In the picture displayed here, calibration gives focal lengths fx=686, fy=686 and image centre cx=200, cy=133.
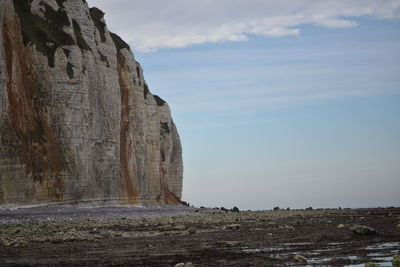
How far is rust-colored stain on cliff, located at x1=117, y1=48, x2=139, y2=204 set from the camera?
6338 cm

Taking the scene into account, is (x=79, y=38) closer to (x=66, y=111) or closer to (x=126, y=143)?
(x=66, y=111)

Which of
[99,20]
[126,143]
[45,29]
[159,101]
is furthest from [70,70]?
[159,101]

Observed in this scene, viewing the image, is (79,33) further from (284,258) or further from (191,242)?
(284,258)

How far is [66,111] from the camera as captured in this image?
52.6 m

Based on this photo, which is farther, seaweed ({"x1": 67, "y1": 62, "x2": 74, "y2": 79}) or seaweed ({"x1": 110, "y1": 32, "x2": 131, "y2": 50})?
seaweed ({"x1": 110, "y1": 32, "x2": 131, "y2": 50})

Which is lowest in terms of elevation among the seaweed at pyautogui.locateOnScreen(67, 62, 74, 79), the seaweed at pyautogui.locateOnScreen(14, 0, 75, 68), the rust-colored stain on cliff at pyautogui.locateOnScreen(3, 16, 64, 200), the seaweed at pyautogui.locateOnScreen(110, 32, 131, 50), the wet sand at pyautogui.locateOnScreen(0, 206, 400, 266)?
the wet sand at pyautogui.locateOnScreen(0, 206, 400, 266)

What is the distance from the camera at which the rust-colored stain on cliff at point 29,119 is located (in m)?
46.2

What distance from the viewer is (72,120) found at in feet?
174

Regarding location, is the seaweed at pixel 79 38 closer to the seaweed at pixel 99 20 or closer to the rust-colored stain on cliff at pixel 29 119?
the seaweed at pixel 99 20

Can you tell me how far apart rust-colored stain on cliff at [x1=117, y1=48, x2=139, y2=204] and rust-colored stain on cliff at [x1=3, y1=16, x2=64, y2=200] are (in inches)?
492

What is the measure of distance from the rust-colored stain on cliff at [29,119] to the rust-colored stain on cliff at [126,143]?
12.5 meters

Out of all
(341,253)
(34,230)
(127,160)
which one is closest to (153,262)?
(341,253)

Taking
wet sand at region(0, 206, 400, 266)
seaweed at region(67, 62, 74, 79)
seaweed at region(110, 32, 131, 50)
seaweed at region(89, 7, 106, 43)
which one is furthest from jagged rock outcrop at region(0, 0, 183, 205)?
wet sand at region(0, 206, 400, 266)

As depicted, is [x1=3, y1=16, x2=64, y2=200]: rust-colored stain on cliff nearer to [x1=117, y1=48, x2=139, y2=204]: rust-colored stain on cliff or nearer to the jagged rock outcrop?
the jagged rock outcrop
